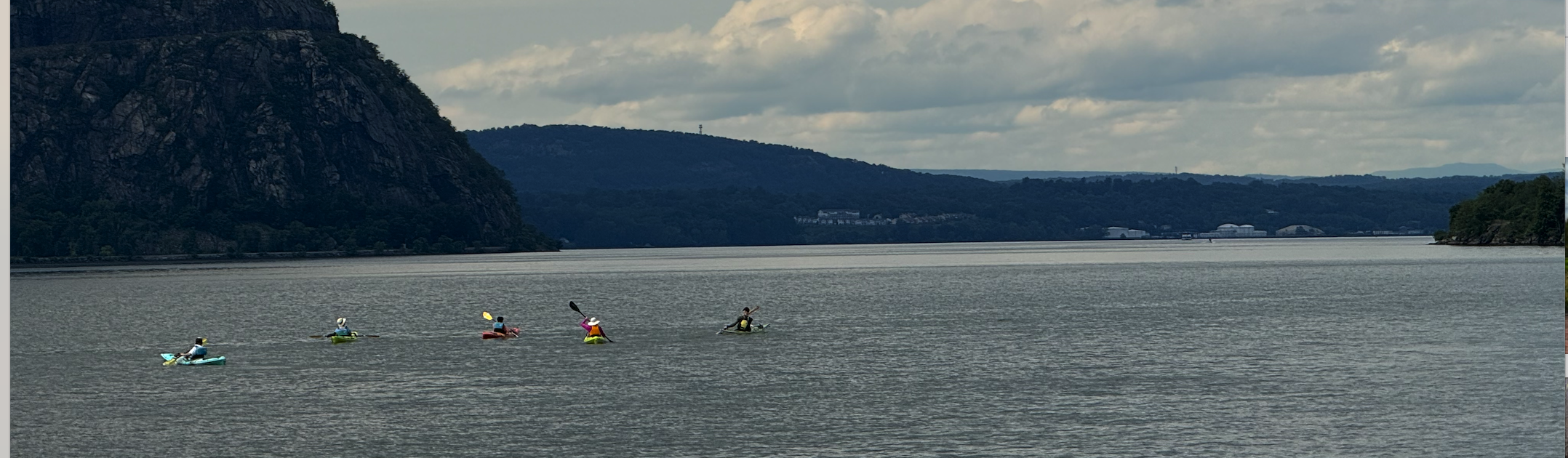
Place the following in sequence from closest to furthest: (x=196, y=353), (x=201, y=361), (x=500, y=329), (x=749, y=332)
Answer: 1. (x=201, y=361)
2. (x=196, y=353)
3. (x=500, y=329)
4. (x=749, y=332)

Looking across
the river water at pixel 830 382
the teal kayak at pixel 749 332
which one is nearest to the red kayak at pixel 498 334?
the river water at pixel 830 382

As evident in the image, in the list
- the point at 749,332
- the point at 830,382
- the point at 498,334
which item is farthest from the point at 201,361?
the point at 830,382

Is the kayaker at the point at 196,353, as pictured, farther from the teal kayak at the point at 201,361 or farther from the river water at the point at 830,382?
the river water at the point at 830,382

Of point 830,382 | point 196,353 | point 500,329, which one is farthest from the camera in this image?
point 500,329

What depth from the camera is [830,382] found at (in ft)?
224

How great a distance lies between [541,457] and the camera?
49438 millimetres

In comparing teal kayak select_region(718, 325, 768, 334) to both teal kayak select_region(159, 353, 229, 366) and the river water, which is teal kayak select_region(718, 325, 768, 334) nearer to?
the river water

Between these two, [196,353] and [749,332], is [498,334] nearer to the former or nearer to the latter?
[749,332]

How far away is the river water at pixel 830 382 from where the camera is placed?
2047 inches

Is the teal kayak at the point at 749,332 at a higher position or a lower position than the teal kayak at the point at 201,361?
higher

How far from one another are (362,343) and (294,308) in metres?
42.0

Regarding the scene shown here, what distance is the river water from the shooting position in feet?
171

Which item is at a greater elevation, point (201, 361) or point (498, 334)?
point (498, 334)

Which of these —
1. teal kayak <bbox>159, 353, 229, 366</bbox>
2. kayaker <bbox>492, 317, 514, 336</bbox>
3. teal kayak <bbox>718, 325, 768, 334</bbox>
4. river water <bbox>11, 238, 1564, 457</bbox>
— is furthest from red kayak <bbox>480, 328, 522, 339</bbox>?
teal kayak <bbox>159, 353, 229, 366</bbox>
